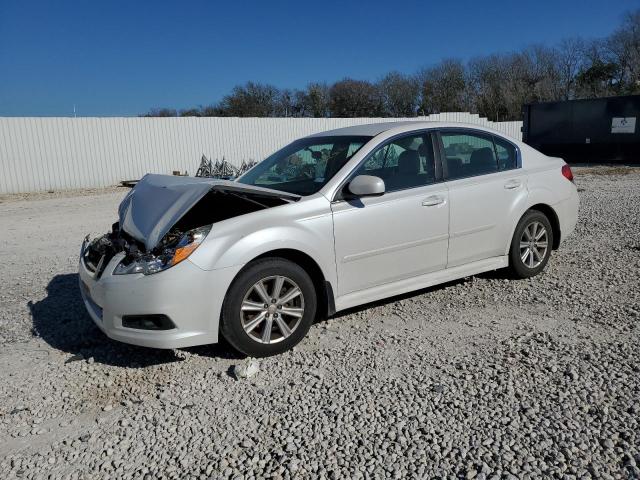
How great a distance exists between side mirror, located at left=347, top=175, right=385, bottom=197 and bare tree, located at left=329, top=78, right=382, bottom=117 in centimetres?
5738

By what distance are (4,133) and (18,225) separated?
31.7ft

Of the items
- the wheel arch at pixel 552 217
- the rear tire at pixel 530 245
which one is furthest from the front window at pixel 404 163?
the wheel arch at pixel 552 217

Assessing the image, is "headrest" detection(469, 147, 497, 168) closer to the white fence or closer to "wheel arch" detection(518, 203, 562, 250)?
"wheel arch" detection(518, 203, 562, 250)

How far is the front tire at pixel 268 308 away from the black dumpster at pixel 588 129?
20.3 meters

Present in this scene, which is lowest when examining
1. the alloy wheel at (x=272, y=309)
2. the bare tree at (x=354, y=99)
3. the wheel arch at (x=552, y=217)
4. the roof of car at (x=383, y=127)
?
the alloy wheel at (x=272, y=309)

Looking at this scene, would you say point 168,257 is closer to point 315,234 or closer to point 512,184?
point 315,234

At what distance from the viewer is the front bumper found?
3521 mm

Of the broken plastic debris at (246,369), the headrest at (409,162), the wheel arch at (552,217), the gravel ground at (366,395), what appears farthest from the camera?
the wheel arch at (552,217)

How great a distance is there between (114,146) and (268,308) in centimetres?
1925

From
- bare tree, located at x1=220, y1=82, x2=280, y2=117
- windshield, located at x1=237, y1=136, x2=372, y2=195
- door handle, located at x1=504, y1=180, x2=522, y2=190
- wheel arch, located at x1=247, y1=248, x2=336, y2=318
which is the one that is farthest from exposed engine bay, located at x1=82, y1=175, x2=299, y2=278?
bare tree, located at x1=220, y1=82, x2=280, y2=117

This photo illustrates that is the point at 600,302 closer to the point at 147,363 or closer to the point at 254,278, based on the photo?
the point at 254,278

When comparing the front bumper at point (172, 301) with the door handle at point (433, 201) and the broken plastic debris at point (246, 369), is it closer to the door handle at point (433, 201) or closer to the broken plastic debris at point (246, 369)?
the broken plastic debris at point (246, 369)

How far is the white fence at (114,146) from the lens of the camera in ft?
62.4

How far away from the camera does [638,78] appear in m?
53.8
